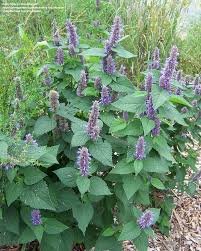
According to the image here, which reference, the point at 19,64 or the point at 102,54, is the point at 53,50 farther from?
the point at 102,54

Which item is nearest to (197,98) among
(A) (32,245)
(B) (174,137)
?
(B) (174,137)

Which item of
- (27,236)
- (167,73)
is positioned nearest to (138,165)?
(167,73)

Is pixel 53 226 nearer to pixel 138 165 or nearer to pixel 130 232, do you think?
pixel 130 232

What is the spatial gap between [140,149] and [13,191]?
604 millimetres

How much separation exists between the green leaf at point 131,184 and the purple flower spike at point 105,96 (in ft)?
1.25

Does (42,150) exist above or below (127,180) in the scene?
above

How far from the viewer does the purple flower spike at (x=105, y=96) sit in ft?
6.73

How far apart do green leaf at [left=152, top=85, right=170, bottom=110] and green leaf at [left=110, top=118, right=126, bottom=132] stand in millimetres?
249

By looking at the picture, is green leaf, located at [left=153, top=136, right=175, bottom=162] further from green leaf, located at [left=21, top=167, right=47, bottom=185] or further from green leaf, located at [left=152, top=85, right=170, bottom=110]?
green leaf, located at [left=21, top=167, right=47, bottom=185]

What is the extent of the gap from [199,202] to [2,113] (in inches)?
82.4

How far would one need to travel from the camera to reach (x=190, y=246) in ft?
10.3

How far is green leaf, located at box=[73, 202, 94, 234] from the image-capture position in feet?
6.72

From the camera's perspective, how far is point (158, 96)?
1.82 meters

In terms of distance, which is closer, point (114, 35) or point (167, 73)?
point (167, 73)
